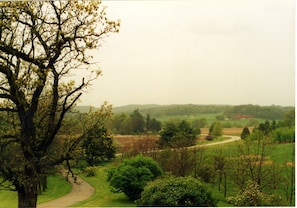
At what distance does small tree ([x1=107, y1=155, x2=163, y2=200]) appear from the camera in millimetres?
3875

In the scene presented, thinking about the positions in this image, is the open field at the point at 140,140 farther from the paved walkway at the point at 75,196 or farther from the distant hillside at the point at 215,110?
the paved walkway at the point at 75,196

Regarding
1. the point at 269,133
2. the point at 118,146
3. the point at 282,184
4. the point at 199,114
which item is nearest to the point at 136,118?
the point at 118,146

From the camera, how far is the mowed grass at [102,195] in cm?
341

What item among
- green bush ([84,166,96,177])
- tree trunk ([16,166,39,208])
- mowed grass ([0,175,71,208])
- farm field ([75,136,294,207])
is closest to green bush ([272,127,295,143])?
farm field ([75,136,294,207])

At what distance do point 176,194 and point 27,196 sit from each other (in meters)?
1.28

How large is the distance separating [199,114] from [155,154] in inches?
49.3

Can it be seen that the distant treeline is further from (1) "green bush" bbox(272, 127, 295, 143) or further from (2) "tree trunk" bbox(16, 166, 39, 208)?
(2) "tree trunk" bbox(16, 166, 39, 208)

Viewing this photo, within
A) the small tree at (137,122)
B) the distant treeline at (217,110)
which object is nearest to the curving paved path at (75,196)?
the small tree at (137,122)

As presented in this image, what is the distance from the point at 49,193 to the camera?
314cm

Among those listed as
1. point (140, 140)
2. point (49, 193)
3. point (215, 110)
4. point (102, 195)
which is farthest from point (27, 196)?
point (215, 110)

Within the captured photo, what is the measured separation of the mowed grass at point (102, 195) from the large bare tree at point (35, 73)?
0.61m

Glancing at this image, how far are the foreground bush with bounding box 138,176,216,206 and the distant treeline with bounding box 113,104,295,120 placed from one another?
67 cm

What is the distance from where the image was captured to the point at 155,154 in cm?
449

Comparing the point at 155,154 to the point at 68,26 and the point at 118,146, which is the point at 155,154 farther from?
the point at 68,26
